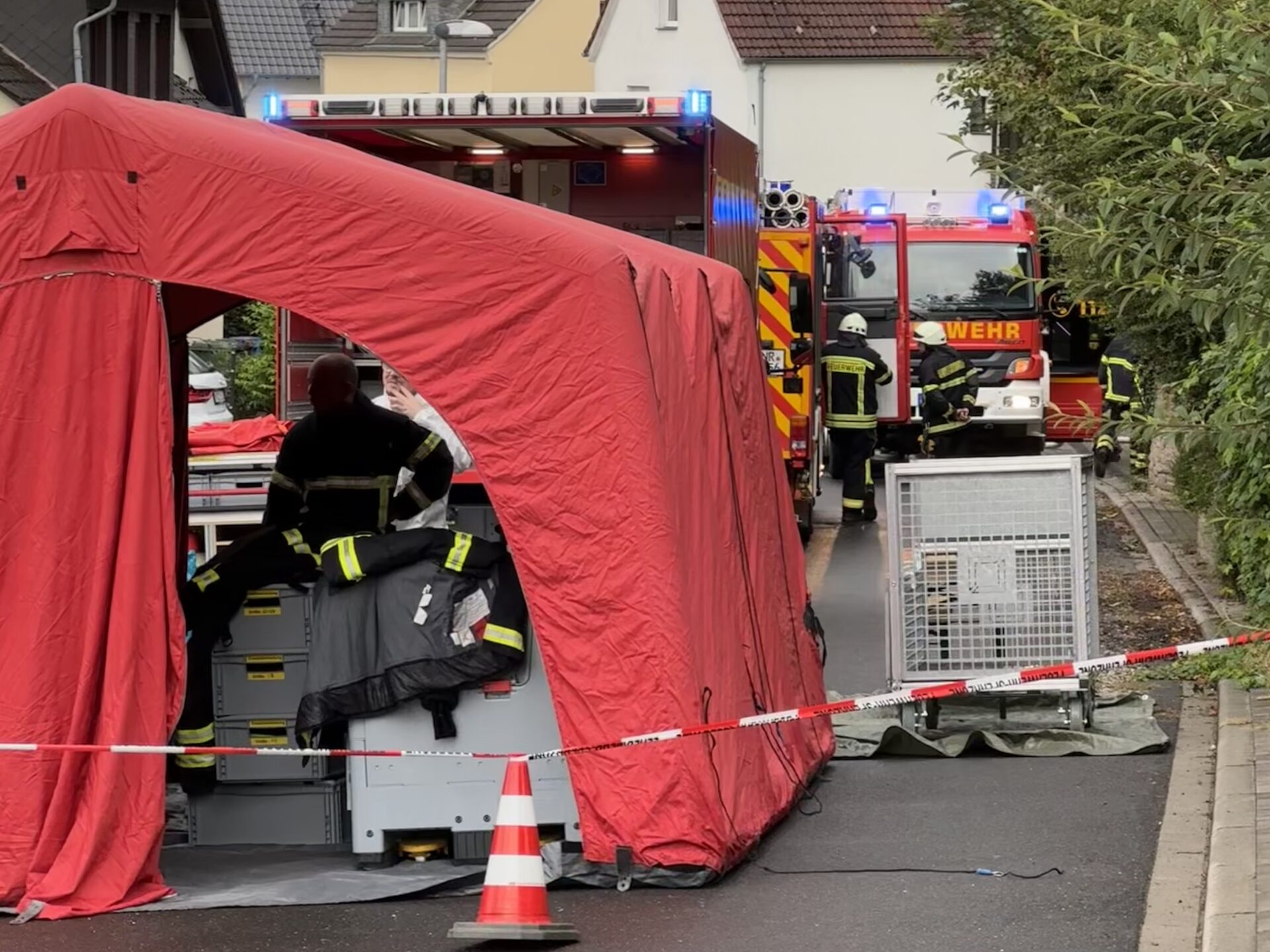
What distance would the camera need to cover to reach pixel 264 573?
7.99 metres

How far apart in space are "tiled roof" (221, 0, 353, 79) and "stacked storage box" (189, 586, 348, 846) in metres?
64.8

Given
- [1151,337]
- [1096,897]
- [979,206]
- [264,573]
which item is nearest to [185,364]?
[264,573]

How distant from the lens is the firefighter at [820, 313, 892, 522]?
18641 mm

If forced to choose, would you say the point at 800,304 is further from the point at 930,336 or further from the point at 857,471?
the point at 857,471

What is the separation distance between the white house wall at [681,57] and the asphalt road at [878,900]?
119ft

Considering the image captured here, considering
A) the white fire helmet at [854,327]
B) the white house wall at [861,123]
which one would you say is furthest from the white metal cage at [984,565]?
the white house wall at [861,123]

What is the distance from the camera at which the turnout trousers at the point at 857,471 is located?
1878cm

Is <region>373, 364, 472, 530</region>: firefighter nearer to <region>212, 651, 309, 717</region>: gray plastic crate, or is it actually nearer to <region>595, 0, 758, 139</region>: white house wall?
<region>212, 651, 309, 717</region>: gray plastic crate

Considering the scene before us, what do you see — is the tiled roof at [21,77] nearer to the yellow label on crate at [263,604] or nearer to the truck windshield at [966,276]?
the truck windshield at [966,276]

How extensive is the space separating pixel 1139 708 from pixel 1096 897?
11.4ft

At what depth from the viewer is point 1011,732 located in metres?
9.77

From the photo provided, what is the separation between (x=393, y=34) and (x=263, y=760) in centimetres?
5177

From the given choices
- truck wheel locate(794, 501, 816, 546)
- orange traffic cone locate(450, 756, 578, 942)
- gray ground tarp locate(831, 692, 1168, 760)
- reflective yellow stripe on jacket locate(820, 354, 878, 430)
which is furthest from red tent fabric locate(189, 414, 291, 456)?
orange traffic cone locate(450, 756, 578, 942)

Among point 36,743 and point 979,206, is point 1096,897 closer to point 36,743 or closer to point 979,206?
point 36,743
